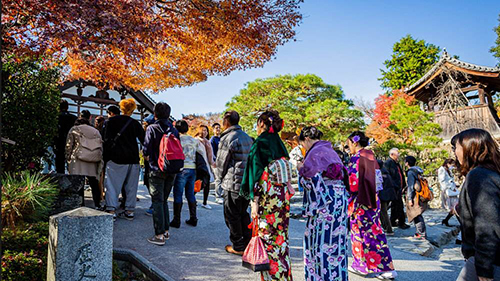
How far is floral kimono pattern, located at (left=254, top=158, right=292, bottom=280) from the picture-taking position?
3.53 meters

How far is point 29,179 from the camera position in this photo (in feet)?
15.1

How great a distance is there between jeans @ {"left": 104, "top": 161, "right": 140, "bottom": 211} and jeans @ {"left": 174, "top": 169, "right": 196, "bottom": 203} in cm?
82

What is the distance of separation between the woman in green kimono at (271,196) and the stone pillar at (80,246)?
5.13ft

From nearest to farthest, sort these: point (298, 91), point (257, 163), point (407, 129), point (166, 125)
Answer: point (257, 163) < point (166, 125) < point (407, 129) < point (298, 91)

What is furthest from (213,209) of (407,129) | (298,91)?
(298,91)

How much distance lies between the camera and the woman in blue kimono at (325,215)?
143 inches

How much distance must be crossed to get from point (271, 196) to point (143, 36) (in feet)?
14.0

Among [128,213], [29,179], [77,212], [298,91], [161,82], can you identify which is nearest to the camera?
[77,212]

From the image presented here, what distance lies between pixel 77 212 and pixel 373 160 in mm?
3934

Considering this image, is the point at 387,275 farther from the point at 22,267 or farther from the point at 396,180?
the point at 22,267

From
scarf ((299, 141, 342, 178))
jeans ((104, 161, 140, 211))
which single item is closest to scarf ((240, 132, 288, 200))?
scarf ((299, 141, 342, 178))

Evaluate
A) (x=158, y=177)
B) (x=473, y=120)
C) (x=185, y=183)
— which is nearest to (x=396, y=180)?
(x=185, y=183)

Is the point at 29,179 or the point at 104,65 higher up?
the point at 104,65

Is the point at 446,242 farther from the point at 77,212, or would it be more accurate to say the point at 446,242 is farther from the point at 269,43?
the point at 77,212
